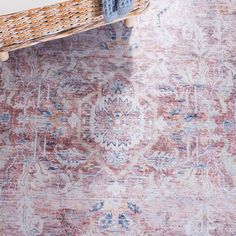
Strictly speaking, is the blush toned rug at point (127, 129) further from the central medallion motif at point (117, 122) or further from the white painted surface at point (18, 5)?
the white painted surface at point (18, 5)

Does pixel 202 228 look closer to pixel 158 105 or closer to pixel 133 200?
pixel 133 200

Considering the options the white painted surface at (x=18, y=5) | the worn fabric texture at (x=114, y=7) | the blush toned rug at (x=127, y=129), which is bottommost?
the blush toned rug at (x=127, y=129)

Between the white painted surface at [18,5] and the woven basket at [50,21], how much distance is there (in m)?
0.03

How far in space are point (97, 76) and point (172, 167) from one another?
15.6 inches

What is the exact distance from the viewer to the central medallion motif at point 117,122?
1290 millimetres

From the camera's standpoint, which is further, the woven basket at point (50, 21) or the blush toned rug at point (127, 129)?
the blush toned rug at point (127, 129)

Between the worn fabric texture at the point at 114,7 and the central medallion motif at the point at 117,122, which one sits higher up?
the worn fabric texture at the point at 114,7

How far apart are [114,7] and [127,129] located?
1.39 ft

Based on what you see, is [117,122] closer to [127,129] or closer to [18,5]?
[127,129]

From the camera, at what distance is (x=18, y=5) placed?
37.7 inches

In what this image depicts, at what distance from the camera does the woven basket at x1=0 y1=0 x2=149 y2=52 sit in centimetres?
102

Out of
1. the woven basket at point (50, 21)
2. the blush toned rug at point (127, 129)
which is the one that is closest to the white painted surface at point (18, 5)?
the woven basket at point (50, 21)

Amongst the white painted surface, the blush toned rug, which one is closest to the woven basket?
the white painted surface

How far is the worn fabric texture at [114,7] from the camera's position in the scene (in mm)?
1015
